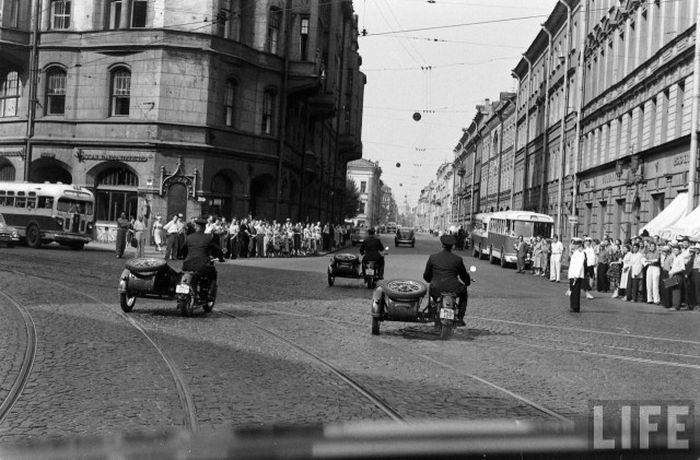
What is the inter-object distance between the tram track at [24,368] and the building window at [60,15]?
95.9 feet

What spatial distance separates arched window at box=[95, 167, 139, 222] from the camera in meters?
35.9

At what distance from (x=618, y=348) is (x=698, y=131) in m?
16.7

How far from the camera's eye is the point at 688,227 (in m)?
23.2

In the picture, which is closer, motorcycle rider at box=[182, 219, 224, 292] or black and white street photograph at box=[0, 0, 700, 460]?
black and white street photograph at box=[0, 0, 700, 460]

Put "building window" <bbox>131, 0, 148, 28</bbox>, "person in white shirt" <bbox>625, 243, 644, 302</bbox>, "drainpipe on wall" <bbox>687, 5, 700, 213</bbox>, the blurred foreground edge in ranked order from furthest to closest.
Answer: "building window" <bbox>131, 0, 148, 28</bbox>
"drainpipe on wall" <bbox>687, 5, 700, 213</bbox>
"person in white shirt" <bbox>625, 243, 644, 302</bbox>
the blurred foreground edge

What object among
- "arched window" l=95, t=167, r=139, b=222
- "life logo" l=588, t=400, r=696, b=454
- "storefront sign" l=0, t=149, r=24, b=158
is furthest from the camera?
"storefront sign" l=0, t=149, r=24, b=158

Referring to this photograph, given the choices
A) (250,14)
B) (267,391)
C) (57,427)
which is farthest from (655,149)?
(57,427)

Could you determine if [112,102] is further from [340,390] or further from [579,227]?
[340,390]

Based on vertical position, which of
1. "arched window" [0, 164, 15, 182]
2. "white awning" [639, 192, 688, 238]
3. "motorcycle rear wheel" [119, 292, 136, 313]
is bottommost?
"motorcycle rear wheel" [119, 292, 136, 313]

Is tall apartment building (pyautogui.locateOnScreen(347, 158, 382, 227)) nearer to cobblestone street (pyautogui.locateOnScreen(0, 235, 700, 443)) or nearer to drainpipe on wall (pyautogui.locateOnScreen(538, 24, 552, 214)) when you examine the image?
drainpipe on wall (pyautogui.locateOnScreen(538, 24, 552, 214))

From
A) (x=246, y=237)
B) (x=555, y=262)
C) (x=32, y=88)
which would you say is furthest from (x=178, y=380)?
(x=32, y=88)

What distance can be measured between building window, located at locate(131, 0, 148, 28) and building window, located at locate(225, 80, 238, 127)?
198 inches

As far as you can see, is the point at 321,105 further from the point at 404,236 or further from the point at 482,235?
the point at 404,236

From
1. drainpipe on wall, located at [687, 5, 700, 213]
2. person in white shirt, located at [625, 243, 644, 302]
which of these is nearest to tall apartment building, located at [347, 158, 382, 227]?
drainpipe on wall, located at [687, 5, 700, 213]
